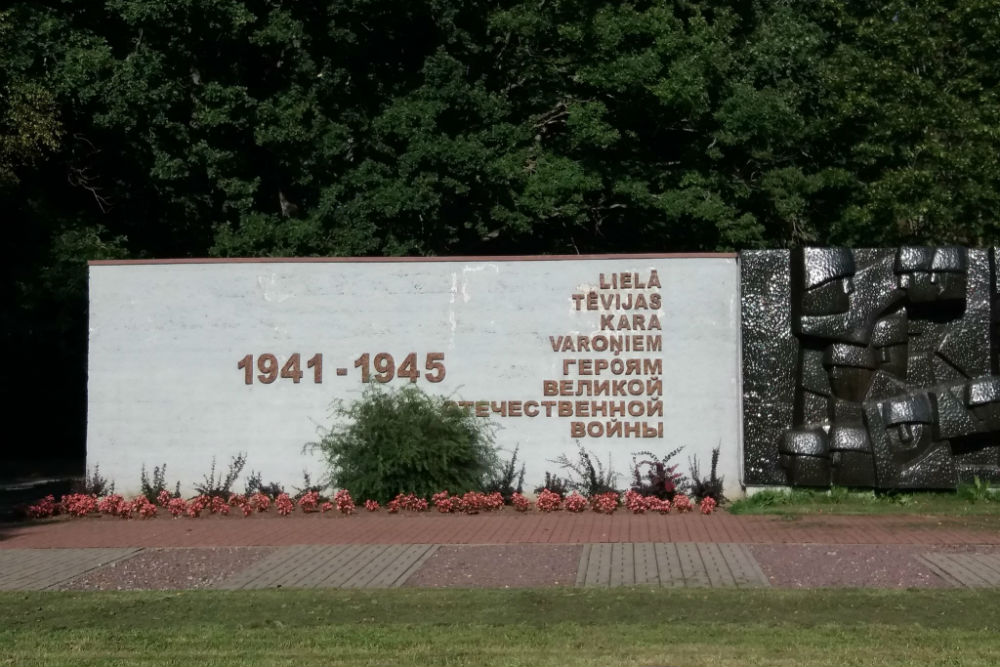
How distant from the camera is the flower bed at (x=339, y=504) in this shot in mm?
15367

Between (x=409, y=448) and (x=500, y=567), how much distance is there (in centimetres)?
411

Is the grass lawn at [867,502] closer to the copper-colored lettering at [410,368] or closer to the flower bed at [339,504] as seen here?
the flower bed at [339,504]

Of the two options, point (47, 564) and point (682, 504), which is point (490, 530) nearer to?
point (682, 504)

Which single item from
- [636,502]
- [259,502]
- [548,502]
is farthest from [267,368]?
[636,502]

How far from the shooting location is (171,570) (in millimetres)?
11773

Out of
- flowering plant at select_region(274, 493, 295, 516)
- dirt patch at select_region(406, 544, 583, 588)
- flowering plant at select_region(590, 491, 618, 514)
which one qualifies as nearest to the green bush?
flowering plant at select_region(274, 493, 295, 516)

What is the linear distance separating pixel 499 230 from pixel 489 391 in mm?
9663

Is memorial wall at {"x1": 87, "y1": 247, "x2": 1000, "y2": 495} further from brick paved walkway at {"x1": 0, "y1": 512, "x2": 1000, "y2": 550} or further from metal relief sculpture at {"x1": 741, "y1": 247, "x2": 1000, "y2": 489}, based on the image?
brick paved walkway at {"x1": 0, "y1": 512, "x2": 1000, "y2": 550}

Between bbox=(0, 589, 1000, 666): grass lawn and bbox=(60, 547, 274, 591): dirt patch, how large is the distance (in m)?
0.50

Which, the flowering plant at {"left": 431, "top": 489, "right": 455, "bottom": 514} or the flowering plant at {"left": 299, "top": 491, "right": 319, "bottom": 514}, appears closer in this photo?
the flowering plant at {"left": 431, "top": 489, "right": 455, "bottom": 514}

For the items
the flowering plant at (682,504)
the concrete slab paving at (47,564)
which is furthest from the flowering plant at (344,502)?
the flowering plant at (682,504)

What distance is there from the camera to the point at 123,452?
1683cm

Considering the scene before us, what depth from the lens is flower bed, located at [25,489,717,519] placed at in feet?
50.4

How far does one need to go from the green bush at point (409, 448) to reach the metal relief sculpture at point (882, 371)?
338 centimetres
